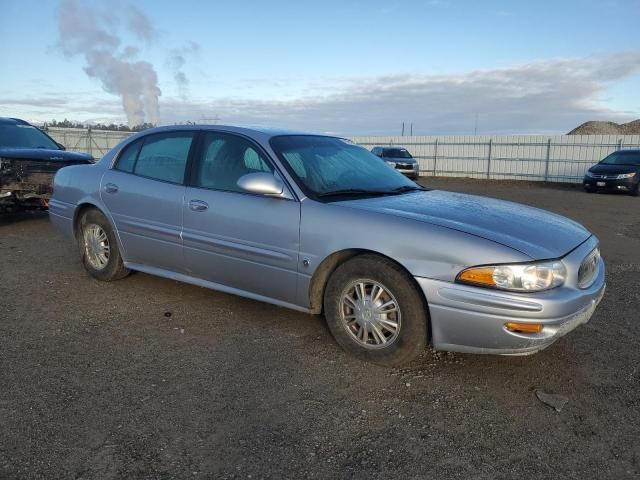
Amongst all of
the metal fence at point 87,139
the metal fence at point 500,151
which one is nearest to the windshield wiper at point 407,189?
the metal fence at point 500,151

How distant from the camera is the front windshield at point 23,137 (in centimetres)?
916

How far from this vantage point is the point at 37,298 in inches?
192

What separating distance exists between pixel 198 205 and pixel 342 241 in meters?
1.37

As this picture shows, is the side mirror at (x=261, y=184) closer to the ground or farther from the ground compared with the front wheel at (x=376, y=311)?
farther from the ground

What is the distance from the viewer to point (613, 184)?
58.2ft

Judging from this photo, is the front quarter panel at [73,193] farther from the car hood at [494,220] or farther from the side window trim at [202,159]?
the car hood at [494,220]

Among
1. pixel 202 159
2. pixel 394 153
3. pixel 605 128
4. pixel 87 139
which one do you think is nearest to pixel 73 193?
pixel 202 159

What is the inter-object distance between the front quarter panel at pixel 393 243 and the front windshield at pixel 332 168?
0.29 meters

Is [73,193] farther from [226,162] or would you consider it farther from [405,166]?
[405,166]

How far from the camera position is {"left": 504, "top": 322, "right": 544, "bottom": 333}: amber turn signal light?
3053 millimetres

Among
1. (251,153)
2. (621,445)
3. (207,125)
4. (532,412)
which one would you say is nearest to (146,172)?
(207,125)

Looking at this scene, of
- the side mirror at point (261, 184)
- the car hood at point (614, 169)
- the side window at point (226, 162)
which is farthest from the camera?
the car hood at point (614, 169)

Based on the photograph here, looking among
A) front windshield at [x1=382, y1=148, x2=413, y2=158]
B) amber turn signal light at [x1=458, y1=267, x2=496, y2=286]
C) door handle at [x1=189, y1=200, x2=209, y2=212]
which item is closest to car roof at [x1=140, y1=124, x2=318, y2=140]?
door handle at [x1=189, y1=200, x2=209, y2=212]

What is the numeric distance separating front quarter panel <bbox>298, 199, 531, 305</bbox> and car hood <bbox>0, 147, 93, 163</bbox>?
250 inches
